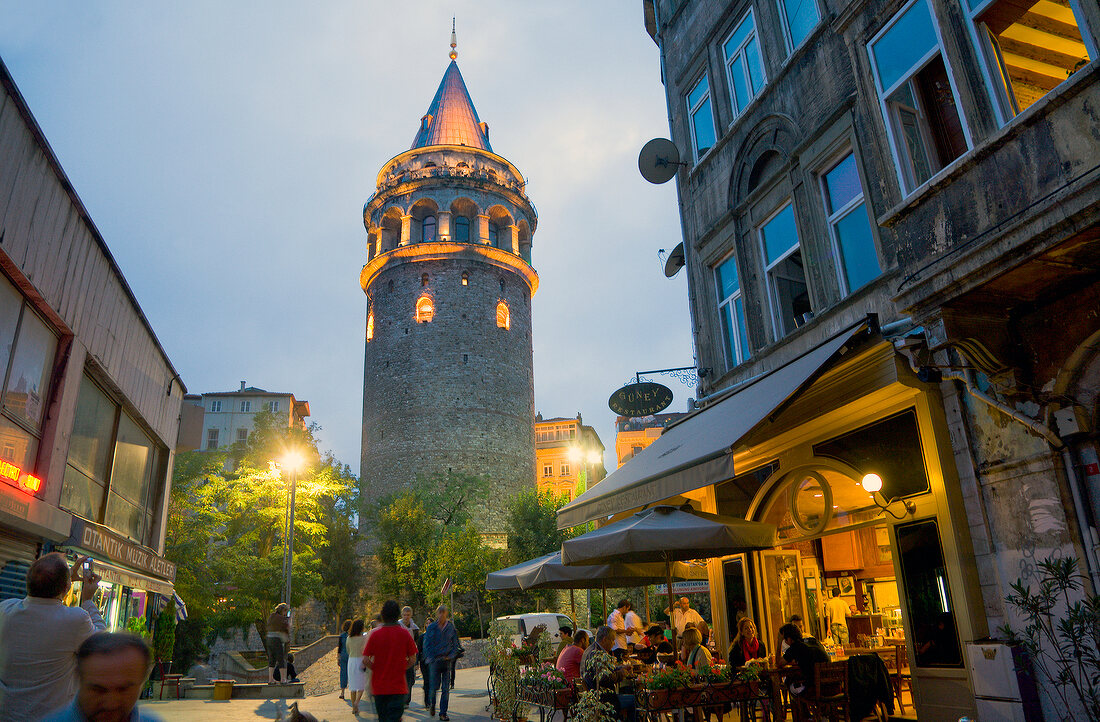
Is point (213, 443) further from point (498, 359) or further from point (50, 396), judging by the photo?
point (50, 396)

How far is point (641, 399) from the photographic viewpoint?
43.3 ft

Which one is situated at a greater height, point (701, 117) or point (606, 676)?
point (701, 117)

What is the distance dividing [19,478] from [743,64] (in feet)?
36.6

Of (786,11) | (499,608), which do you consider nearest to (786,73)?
(786,11)

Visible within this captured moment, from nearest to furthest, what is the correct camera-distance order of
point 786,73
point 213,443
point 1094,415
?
1. point 1094,415
2. point 786,73
3. point 213,443

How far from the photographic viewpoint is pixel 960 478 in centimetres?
659

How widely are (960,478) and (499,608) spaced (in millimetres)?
27899

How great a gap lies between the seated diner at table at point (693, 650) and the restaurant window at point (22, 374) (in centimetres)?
766

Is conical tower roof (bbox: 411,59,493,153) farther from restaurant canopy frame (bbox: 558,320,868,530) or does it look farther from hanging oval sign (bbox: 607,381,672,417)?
restaurant canopy frame (bbox: 558,320,868,530)

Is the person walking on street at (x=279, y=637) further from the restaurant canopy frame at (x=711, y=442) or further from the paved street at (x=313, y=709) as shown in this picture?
the restaurant canopy frame at (x=711, y=442)

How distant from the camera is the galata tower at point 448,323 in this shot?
1492 inches

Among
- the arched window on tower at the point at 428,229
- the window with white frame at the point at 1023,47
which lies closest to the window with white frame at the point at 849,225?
the window with white frame at the point at 1023,47

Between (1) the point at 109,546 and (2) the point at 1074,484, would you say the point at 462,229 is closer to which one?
(1) the point at 109,546

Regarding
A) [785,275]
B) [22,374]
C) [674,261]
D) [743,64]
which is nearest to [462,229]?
[674,261]
